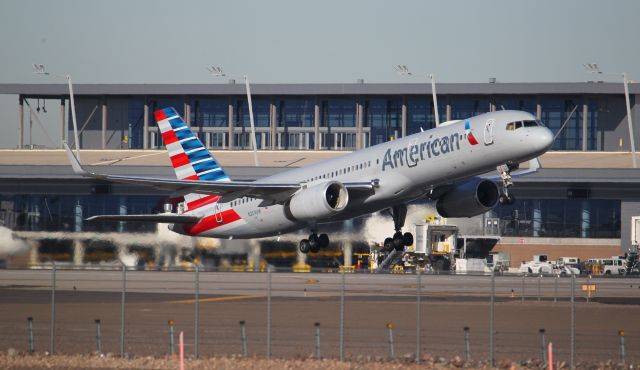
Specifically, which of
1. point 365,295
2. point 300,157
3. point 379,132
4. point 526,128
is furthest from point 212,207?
point 379,132

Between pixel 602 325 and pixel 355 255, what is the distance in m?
32.2

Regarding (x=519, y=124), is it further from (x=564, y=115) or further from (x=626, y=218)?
(x=564, y=115)

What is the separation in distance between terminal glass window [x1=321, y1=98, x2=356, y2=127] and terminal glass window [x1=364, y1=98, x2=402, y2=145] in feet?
4.58

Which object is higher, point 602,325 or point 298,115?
point 298,115

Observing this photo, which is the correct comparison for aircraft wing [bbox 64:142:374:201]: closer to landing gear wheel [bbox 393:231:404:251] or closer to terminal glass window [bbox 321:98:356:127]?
landing gear wheel [bbox 393:231:404:251]

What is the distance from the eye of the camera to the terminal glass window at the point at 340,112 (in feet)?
363

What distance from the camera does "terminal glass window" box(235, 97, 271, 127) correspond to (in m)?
114

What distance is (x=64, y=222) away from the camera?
6519 centimetres

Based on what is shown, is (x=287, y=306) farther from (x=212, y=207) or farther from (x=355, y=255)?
(x=355, y=255)

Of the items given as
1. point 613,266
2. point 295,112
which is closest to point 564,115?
point 295,112

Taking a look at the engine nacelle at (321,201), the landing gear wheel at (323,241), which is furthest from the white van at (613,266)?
the engine nacelle at (321,201)

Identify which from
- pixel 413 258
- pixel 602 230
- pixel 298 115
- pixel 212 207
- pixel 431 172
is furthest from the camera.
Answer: pixel 298 115

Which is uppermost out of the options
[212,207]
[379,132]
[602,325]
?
[379,132]

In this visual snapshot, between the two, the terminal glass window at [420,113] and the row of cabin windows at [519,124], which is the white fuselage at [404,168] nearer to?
the row of cabin windows at [519,124]
